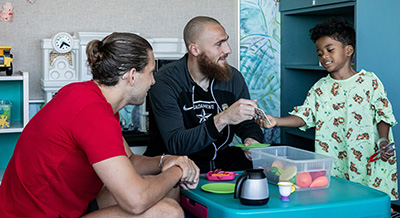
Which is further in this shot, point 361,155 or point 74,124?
point 361,155

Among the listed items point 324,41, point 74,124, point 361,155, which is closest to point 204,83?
point 324,41

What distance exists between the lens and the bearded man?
279 cm

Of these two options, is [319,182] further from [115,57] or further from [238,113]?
[115,57]

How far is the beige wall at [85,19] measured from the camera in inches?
139

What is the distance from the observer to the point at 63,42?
3342 mm

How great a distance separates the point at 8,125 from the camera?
3193mm

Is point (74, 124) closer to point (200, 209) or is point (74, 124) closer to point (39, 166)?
point (39, 166)

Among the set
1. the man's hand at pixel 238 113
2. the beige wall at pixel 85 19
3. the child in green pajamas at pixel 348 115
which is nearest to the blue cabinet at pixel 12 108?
the beige wall at pixel 85 19

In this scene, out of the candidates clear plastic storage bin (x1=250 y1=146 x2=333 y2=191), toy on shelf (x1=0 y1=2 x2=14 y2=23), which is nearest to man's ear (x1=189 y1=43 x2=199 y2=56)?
clear plastic storage bin (x1=250 y1=146 x2=333 y2=191)

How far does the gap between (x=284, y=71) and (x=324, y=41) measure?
1.24 metres

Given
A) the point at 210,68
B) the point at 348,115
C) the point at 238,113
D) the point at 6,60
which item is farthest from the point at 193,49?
the point at 6,60

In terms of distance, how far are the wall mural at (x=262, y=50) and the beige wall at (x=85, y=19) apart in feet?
0.79

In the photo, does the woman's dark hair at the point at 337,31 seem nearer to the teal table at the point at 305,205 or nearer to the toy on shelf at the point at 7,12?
the teal table at the point at 305,205

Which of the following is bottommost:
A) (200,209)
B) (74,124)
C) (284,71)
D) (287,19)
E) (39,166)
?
(200,209)
